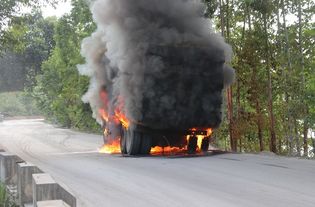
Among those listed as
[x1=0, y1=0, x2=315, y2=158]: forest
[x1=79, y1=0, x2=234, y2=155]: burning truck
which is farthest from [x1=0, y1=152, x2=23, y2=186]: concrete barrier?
[x1=0, y1=0, x2=315, y2=158]: forest

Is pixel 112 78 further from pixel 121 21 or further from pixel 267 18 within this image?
pixel 267 18

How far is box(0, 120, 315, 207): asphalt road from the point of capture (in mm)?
7652

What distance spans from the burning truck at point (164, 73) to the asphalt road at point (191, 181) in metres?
1.56

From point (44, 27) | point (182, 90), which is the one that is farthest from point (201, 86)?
point (44, 27)

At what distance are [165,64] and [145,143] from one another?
103 inches

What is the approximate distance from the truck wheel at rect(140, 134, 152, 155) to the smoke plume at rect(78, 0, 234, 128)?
0.73 meters

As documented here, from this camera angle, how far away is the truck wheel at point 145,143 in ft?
51.6

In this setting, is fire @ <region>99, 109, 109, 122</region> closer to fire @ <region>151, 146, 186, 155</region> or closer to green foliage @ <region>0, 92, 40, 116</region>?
fire @ <region>151, 146, 186, 155</region>

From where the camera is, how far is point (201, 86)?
15461 mm

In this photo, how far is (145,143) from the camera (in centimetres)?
1577

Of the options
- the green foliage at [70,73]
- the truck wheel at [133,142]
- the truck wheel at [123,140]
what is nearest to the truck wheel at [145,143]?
the truck wheel at [133,142]

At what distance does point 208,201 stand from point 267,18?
16.9m

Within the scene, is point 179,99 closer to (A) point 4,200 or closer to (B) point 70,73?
(A) point 4,200

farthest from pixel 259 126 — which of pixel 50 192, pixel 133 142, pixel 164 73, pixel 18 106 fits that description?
pixel 18 106
